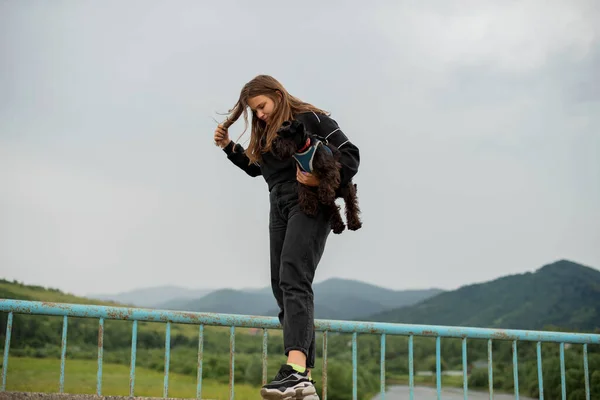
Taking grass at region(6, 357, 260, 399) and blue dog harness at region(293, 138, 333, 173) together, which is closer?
blue dog harness at region(293, 138, 333, 173)

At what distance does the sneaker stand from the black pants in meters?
0.08

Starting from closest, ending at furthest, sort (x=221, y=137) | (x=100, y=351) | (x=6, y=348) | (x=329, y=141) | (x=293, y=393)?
(x=293, y=393) < (x=329, y=141) < (x=6, y=348) < (x=221, y=137) < (x=100, y=351)

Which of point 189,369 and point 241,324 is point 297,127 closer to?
point 241,324

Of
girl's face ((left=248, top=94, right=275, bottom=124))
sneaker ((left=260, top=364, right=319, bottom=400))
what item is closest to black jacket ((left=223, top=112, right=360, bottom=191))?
girl's face ((left=248, top=94, right=275, bottom=124))

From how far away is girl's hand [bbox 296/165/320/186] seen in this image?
2.10 meters

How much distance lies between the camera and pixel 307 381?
2.06m

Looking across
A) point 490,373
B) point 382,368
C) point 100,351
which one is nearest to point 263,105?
point 100,351

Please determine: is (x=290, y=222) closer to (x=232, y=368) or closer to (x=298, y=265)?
(x=298, y=265)

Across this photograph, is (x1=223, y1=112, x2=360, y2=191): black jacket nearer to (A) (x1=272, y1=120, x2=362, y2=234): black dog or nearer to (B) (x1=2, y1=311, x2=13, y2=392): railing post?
(A) (x1=272, y1=120, x2=362, y2=234): black dog

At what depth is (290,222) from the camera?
2168 mm

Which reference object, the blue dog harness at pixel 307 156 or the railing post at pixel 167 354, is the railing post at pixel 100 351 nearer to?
the railing post at pixel 167 354

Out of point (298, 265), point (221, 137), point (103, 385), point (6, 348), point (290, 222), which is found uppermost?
point (221, 137)

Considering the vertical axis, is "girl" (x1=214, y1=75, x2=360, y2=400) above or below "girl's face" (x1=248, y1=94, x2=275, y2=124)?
below

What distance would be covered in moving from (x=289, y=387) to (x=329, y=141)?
861 mm
